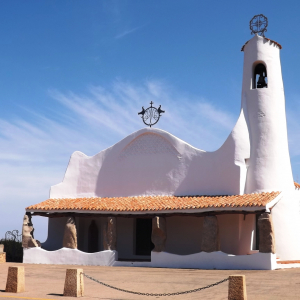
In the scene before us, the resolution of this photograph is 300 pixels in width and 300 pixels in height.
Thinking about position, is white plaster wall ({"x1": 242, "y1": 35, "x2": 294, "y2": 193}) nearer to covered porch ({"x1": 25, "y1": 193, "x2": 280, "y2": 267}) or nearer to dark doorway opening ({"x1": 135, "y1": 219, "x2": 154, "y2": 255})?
covered porch ({"x1": 25, "y1": 193, "x2": 280, "y2": 267})

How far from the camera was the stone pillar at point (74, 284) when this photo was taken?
431 inches

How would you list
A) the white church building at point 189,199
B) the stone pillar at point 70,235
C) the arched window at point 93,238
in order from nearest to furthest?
the white church building at point 189,199, the stone pillar at point 70,235, the arched window at point 93,238

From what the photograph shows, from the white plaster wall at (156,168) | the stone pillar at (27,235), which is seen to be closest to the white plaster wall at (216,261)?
the white plaster wall at (156,168)

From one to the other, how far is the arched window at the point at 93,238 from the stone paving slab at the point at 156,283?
5159mm

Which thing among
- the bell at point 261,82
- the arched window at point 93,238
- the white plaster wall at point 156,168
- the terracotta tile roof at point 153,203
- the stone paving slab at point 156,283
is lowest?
the stone paving slab at point 156,283

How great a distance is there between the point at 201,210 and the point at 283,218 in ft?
12.1

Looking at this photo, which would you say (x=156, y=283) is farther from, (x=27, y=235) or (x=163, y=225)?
(x=27, y=235)

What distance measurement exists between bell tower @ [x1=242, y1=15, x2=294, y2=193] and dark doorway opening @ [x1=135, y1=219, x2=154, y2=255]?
16.1ft

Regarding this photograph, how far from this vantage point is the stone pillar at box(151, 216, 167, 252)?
19.4 meters

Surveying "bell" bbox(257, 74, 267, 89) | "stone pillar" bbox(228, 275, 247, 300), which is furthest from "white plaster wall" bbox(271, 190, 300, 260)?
"stone pillar" bbox(228, 275, 247, 300)

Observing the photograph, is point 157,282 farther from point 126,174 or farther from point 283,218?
point 126,174

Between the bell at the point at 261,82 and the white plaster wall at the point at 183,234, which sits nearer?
the white plaster wall at the point at 183,234

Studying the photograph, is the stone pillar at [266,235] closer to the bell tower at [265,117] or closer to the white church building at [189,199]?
the white church building at [189,199]

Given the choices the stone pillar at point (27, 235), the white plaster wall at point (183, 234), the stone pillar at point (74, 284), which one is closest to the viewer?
the stone pillar at point (74, 284)
